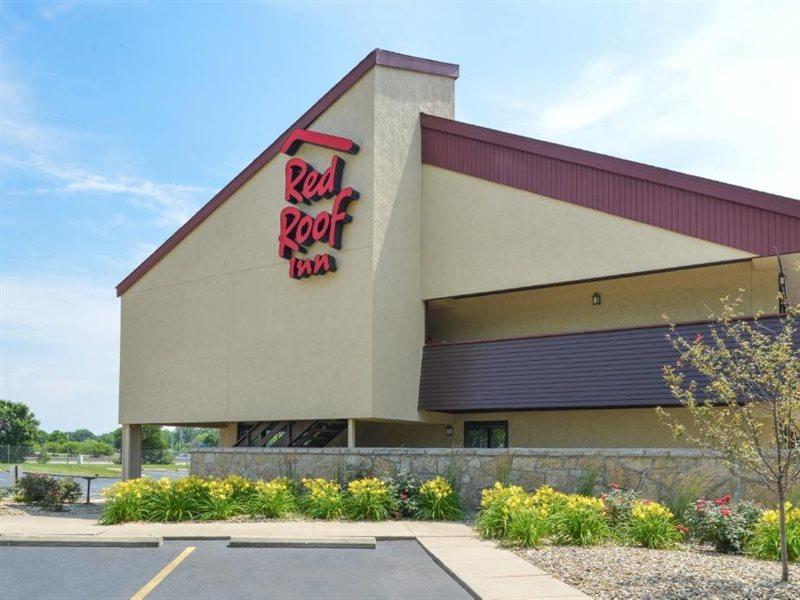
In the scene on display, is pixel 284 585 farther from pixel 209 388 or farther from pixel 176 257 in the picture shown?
pixel 176 257

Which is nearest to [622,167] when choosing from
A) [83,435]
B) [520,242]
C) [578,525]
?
[520,242]

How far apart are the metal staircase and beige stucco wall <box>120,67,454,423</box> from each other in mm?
993

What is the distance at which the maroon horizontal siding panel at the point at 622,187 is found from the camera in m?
17.8

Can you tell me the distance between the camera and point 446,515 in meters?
16.4

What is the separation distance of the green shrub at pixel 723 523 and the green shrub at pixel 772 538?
19 centimetres

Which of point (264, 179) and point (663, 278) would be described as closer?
point (663, 278)

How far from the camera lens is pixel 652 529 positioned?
1245 cm

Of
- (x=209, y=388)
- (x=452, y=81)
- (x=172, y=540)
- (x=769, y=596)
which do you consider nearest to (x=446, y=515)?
(x=172, y=540)

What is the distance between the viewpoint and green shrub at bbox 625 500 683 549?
12352 mm

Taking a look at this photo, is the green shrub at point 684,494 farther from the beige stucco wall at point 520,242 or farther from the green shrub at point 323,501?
the green shrub at point 323,501

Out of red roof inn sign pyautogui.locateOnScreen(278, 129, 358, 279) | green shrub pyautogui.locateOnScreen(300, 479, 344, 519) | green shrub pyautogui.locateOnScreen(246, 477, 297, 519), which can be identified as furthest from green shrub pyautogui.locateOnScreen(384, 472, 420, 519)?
red roof inn sign pyautogui.locateOnScreen(278, 129, 358, 279)

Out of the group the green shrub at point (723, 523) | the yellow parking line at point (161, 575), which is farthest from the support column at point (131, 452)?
the green shrub at point (723, 523)

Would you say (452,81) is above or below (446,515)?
above

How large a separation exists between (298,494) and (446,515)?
154 inches
